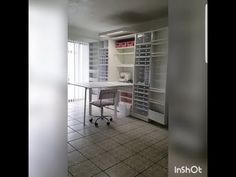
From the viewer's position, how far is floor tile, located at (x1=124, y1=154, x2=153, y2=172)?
83.0 inches

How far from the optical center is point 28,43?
95 cm

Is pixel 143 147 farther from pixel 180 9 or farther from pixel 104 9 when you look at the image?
pixel 104 9

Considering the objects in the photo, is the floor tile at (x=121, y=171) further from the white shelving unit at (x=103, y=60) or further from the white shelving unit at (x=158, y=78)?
the white shelving unit at (x=103, y=60)

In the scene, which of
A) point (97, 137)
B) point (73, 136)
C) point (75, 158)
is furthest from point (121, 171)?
point (73, 136)

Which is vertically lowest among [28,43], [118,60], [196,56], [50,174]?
[50,174]

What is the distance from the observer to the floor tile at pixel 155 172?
6.38 ft

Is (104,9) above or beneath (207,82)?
above

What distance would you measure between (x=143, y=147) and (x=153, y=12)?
2810 mm

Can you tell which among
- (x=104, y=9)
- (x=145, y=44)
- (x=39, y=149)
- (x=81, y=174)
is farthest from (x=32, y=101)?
(x=145, y=44)

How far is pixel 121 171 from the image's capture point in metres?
2.02

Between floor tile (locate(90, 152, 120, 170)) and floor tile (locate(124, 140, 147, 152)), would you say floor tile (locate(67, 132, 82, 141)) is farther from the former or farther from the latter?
floor tile (locate(124, 140, 147, 152))

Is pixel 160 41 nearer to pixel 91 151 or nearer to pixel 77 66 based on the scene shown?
pixel 91 151

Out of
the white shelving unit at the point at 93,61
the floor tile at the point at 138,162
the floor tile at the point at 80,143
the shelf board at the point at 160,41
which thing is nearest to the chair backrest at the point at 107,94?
the floor tile at the point at 80,143

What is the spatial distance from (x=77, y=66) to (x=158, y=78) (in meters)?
3.33
